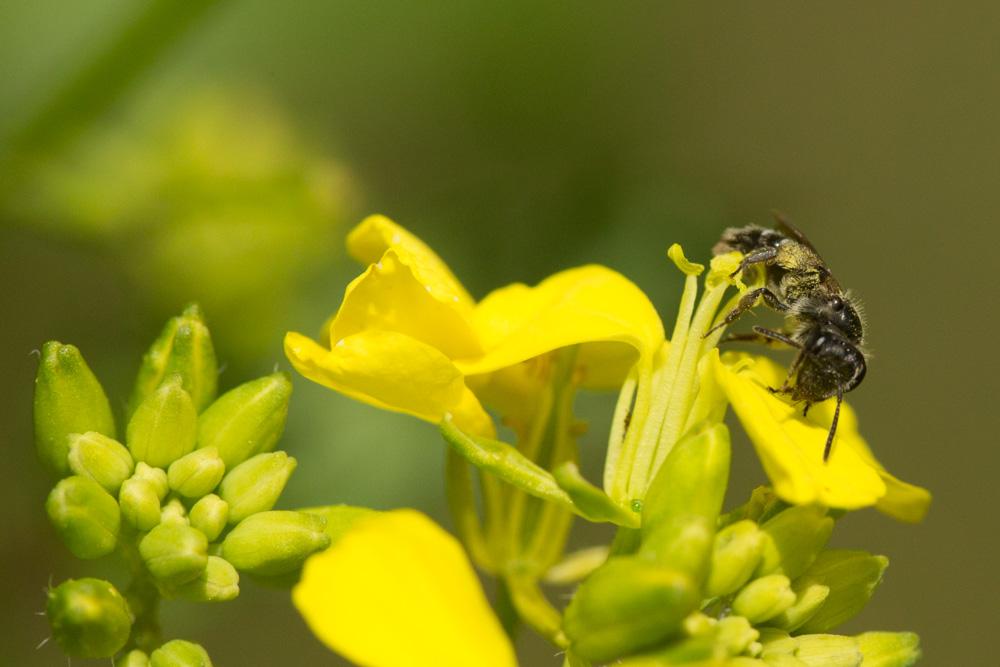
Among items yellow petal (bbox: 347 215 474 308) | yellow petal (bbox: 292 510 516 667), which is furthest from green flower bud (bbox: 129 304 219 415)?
yellow petal (bbox: 292 510 516 667)

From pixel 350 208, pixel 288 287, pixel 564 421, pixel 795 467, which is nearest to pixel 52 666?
pixel 288 287

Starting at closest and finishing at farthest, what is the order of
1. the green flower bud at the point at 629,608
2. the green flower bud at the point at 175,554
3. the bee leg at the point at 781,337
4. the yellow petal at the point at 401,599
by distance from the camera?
the yellow petal at the point at 401,599 < the green flower bud at the point at 629,608 < the green flower bud at the point at 175,554 < the bee leg at the point at 781,337

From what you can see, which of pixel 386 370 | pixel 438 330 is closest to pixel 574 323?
pixel 438 330

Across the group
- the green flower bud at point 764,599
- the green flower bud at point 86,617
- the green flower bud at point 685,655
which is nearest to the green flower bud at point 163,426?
the green flower bud at point 86,617

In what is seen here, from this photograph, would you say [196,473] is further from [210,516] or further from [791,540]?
[791,540]

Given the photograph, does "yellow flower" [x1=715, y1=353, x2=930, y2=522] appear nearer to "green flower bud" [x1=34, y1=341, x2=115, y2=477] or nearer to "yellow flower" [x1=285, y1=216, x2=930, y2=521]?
Answer: "yellow flower" [x1=285, y1=216, x2=930, y2=521]

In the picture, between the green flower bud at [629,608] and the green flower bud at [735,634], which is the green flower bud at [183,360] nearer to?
the green flower bud at [629,608]
